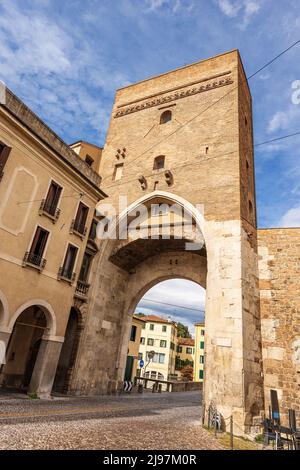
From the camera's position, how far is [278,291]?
1201cm

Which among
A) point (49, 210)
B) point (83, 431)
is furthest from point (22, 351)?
point (83, 431)

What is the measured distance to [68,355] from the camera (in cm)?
1449

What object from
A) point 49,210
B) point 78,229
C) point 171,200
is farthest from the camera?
point 171,200

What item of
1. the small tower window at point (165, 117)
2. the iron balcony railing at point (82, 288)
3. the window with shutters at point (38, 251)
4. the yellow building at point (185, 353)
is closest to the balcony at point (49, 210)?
the window with shutters at point (38, 251)

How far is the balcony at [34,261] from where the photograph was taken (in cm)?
1073

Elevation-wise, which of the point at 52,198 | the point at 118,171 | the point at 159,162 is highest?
the point at 159,162

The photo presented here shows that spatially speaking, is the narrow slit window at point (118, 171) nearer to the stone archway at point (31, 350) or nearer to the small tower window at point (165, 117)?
the small tower window at point (165, 117)

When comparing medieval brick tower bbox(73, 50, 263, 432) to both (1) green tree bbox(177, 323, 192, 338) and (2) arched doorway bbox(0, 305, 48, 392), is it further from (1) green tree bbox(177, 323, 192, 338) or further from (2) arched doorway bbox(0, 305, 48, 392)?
(1) green tree bbox(177, 323, 192, 338)

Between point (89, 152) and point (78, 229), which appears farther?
point (89, 152)

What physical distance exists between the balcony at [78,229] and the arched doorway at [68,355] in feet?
12.6

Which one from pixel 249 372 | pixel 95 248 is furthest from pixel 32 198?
pixel 249 372

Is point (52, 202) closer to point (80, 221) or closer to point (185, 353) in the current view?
point (80, 221)

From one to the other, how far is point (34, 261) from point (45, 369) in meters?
4.25
